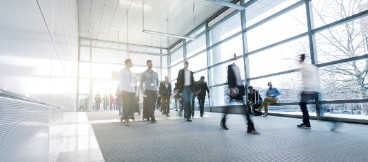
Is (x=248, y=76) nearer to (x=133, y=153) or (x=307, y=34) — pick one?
(x=307, y=34)

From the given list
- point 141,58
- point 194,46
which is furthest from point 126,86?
point 141,58

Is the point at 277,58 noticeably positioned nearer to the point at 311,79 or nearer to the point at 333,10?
the point at 333,10

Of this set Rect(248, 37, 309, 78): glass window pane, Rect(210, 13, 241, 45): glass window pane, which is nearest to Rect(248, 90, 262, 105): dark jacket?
Rect(248, 37, 309, 78): glass window pane

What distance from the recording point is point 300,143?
7.45 ft

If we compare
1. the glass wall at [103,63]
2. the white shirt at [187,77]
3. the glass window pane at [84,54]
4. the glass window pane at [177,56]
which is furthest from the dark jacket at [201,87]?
the glass window pane at [84,54]

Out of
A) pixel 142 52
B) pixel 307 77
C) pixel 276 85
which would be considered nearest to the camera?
pixel 307 77

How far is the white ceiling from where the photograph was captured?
7.97 m

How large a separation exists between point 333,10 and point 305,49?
103cm

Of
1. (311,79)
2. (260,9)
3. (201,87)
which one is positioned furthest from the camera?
(260,9)

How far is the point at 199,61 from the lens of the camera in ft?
33.0

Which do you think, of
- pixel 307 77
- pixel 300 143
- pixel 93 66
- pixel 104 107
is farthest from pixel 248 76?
pixel 104 107

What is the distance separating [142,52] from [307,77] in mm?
10250

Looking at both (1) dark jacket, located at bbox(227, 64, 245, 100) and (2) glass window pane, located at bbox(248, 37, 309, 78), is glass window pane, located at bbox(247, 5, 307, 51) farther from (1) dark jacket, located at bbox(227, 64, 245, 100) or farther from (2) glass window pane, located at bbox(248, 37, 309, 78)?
(1) dark jacket, located at bbox(227, 64, 245, 100)

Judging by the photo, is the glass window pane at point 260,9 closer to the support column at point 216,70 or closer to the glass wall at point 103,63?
the support column at point 216,70
